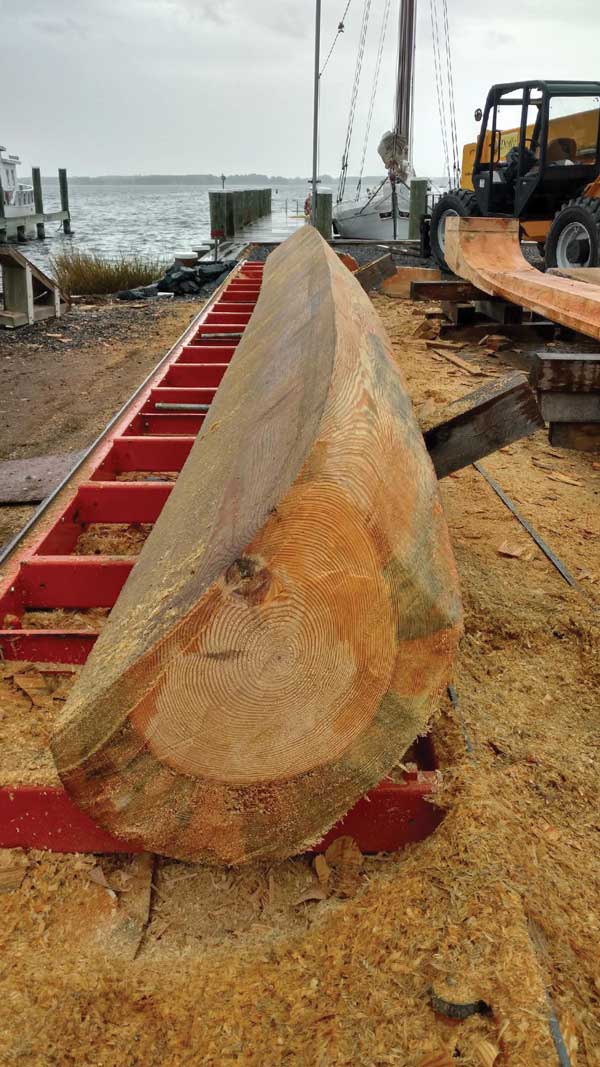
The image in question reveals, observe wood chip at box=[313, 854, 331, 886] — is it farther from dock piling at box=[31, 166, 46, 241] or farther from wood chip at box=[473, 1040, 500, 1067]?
dock piling at box=[31, 166, 46, 241]

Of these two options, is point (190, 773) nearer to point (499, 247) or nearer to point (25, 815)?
point (25, 815)

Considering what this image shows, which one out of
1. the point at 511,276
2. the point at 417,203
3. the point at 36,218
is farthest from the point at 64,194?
the point at 511,276

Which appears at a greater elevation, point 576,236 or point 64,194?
point 64,194

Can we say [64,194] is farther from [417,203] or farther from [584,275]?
[584,275]

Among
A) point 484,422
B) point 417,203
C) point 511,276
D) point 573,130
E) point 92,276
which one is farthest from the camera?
point 417,203

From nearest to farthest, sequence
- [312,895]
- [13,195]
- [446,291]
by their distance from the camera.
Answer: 1. [312,895]
2. [446,291]
3. [13,195]

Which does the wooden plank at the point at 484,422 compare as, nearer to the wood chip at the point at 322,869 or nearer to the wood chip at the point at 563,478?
the wood chip at the point at 322,869

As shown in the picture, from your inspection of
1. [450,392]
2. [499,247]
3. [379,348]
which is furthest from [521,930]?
[499,247]

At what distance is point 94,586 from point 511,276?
17.4 feet

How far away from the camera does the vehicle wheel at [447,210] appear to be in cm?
1034

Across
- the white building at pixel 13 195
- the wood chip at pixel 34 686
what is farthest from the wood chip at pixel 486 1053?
the white building at pixel 13 195

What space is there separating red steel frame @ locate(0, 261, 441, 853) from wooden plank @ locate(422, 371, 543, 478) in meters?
1.19

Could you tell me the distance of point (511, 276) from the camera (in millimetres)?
6656

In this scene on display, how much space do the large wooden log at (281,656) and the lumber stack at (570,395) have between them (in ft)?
9.67
